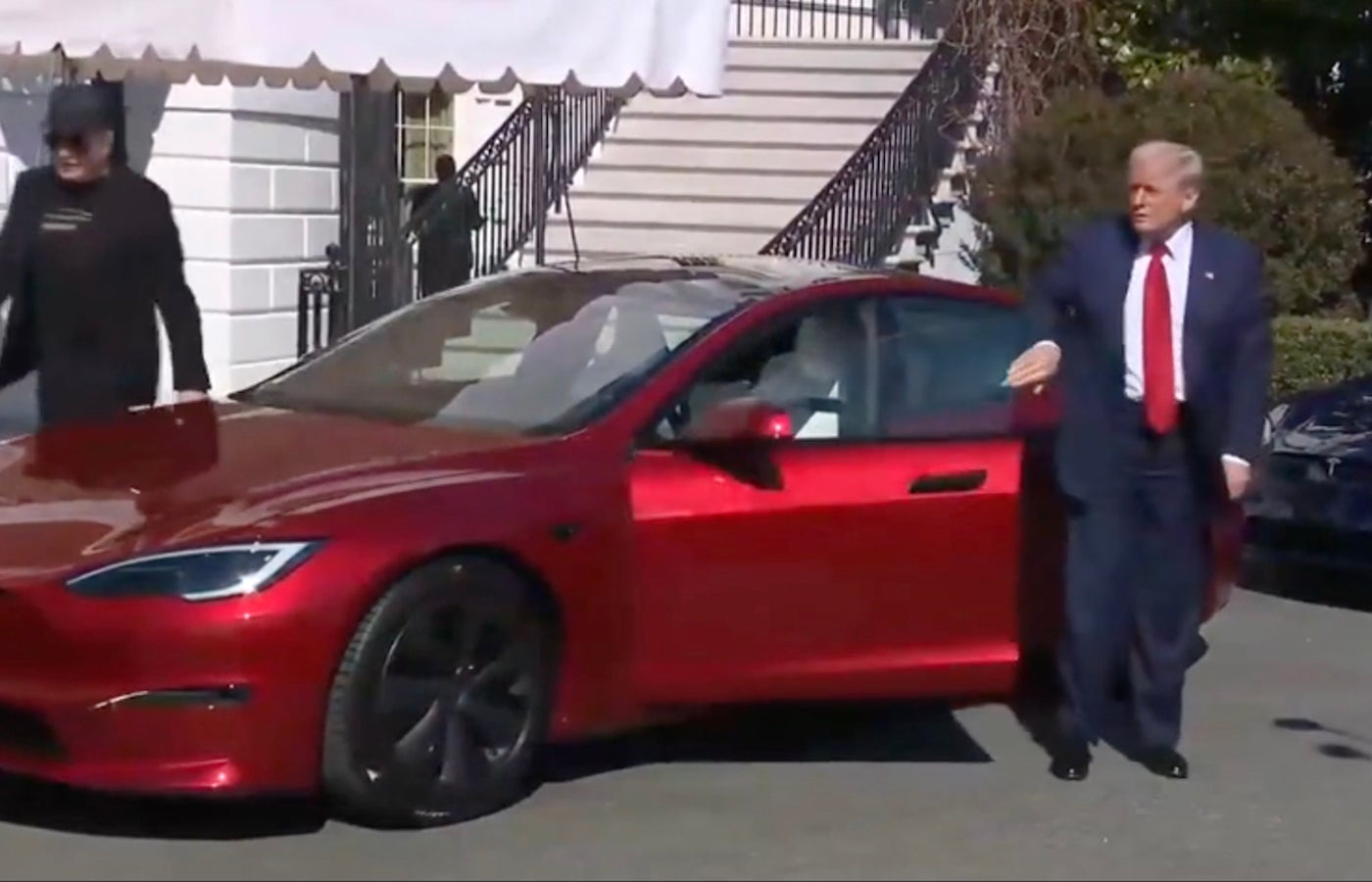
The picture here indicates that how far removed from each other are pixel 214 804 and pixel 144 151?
25.5 ft

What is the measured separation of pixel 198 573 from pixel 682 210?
38.3ft

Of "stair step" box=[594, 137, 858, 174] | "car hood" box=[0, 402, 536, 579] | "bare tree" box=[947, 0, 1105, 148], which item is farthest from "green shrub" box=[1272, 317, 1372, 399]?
"car hood" box=[0, 402, 536, 579]

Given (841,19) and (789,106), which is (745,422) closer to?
(789,106)

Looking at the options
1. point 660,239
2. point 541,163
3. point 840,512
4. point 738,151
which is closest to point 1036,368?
point 840,512

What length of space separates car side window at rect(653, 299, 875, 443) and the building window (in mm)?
12329

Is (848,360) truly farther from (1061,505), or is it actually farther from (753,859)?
(753,859)

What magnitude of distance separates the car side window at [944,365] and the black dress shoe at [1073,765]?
922 mm

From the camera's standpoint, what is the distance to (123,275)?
7.72 metres

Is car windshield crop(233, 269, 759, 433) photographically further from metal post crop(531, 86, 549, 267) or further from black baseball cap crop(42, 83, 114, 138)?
metal post crop(531, 86, 549, 267)

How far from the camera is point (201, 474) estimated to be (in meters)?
6.50

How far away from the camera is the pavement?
6.25 m

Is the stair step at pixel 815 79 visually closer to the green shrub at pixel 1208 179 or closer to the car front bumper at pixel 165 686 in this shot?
the green shrub at pixel 1208 179

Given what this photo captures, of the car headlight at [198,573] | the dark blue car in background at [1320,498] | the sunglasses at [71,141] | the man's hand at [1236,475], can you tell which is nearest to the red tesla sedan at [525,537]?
the car headlight at [198,573]

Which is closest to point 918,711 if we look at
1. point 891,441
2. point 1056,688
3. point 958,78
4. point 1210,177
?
point 1056,688
